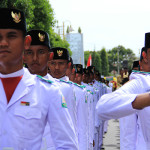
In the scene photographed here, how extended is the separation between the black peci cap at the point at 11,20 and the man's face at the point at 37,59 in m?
1.22

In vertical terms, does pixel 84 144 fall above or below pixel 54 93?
below

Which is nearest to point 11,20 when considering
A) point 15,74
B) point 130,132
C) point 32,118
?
point 15,74

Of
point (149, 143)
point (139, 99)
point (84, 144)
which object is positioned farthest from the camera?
point (84, 144)

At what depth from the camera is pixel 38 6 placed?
23656 millimetres

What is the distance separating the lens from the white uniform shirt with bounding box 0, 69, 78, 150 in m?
2.41

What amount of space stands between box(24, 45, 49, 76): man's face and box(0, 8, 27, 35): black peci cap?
1.22 m

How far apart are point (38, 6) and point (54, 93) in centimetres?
2165

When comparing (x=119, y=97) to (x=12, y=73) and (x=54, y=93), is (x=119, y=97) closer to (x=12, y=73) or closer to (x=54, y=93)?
(x=54, y=93)

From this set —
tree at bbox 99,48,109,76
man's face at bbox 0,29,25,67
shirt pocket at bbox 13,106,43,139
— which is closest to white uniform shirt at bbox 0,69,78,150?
shirt pocket at bbox 13,106,43,139

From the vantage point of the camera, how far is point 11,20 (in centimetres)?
262

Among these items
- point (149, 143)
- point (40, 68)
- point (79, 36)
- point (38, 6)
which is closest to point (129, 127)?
point (149, 143)

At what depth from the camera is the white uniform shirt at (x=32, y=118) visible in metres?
2.41

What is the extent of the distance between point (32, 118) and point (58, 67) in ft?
10.1

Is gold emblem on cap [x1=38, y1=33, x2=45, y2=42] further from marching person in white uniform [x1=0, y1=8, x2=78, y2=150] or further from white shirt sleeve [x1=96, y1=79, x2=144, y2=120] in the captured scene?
white shirt sleeve [x1=96, y1=79, x2=144, y2=120]
